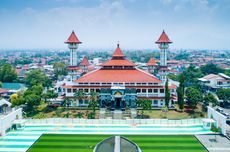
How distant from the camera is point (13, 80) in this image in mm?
75562

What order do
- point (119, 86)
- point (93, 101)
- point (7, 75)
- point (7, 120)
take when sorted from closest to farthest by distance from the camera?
point (7, 120)
point (93, 101)
point (119, 86)
point (7, 75)

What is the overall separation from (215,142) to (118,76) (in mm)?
24573

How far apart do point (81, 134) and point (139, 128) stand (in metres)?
8.02

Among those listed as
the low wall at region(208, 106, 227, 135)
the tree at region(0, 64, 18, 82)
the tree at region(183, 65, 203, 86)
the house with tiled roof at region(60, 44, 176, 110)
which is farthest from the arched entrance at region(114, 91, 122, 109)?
the tree at region(0, 64, 18, 82)

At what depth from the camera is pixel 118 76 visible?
172ft

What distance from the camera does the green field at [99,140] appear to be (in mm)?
30094

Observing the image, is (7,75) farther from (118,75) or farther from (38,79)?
(118,75)

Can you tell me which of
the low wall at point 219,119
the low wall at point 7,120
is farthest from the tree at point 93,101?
the low wall at point 219,119

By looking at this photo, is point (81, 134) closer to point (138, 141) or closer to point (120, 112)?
point (138, 141)

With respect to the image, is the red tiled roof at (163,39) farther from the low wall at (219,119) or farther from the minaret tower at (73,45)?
the low wall at (219,119)

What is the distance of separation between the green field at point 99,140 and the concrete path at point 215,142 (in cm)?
72

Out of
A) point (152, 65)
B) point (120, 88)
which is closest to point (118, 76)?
point (120, 88)

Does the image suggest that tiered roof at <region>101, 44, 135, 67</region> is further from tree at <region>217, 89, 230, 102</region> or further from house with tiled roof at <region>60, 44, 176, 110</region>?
tree at <region>217, 89, 230, 102</region>

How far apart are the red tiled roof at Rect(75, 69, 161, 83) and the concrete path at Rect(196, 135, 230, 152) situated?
18.3m
